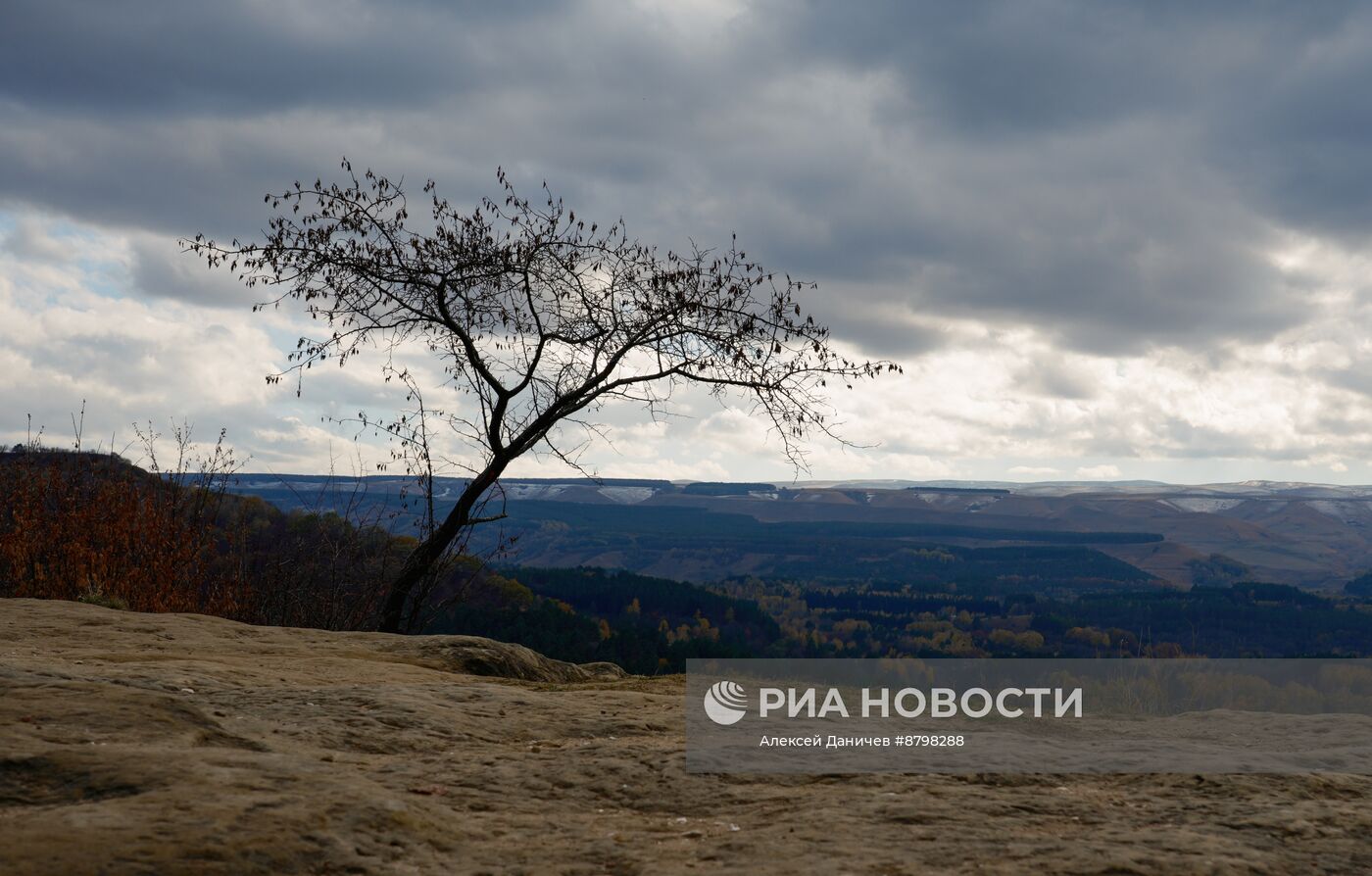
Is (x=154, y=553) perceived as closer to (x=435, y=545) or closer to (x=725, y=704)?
(x=435, y=545)

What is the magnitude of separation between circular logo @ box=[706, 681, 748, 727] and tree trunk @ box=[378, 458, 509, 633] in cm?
562

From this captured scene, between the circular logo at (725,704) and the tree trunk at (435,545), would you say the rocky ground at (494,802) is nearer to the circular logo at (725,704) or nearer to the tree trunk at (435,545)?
the circular logo at (725,704)

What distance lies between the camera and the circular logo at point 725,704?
604 cm

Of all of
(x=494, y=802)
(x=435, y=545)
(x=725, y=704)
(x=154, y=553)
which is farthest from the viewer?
(x=154, y=553)

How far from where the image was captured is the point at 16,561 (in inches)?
493

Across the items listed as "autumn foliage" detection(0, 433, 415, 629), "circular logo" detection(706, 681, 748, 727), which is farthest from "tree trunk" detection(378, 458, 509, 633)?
"circular logo" detection(706, 681, 748, 727)

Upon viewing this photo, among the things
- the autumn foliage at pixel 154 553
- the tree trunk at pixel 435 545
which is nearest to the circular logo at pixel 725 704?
the tree trunk at pixel 435 545

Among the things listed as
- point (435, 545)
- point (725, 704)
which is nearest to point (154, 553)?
point (435, 545)

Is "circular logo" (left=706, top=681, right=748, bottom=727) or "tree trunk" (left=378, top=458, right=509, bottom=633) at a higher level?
"tree trunk" (left=378, top=458, right=509, bottom=633)

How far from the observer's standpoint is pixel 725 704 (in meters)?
6.32

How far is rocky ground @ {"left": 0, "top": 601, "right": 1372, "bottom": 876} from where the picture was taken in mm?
3113

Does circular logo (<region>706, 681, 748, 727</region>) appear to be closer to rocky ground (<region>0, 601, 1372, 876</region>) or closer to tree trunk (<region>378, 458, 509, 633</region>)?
rocky ground (<region>0, 601, 1372, 876</region>)

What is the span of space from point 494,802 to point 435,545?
8.12 metres

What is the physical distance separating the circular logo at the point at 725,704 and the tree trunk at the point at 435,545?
562 centimetres
